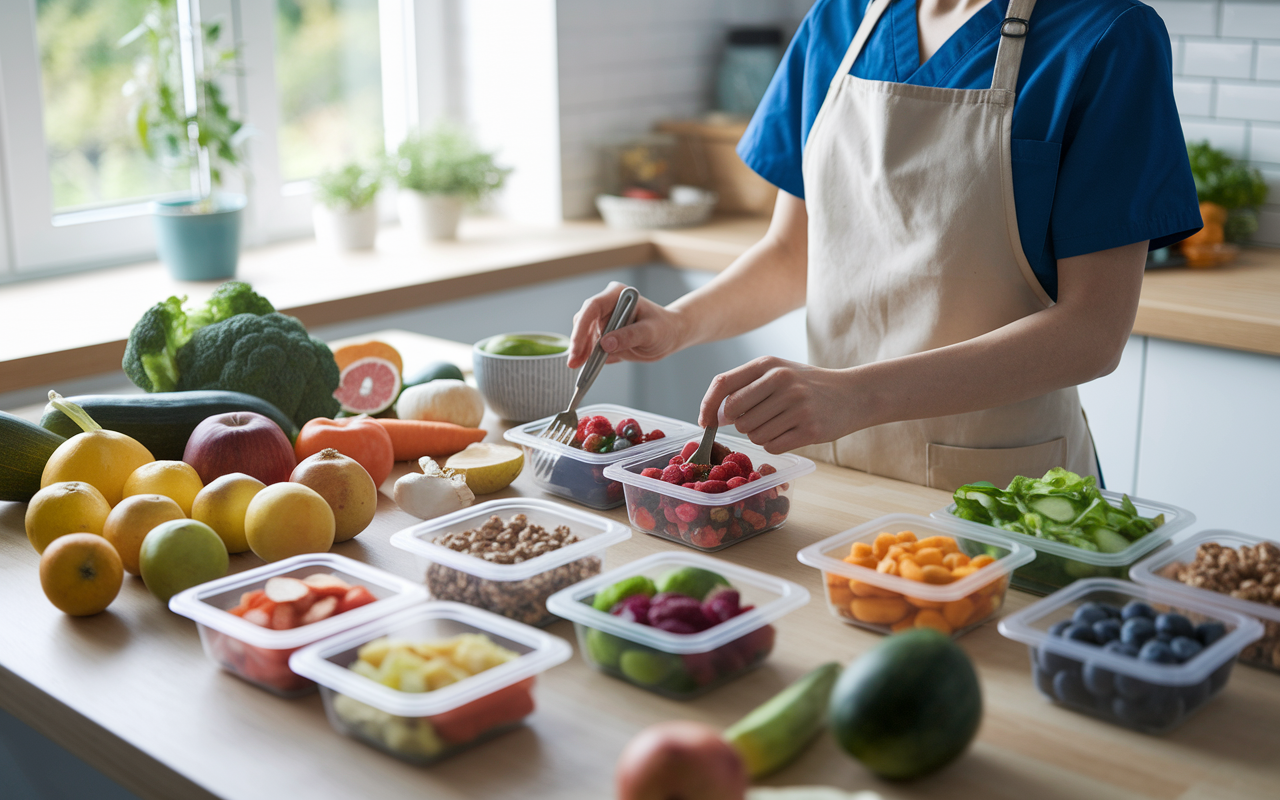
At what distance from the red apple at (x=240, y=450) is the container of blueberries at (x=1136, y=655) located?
85cm

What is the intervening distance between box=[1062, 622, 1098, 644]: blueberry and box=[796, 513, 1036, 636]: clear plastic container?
0.09m

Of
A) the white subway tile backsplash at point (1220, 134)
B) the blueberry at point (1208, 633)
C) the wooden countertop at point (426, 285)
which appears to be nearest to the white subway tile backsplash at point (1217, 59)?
the white subway tile backsplash at point (1220, 134)

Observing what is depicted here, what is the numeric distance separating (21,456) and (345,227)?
164 cm

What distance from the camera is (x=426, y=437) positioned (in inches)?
61.7

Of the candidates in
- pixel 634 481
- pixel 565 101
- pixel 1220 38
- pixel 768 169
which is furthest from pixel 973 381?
pixel 565 101

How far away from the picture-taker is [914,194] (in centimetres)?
155

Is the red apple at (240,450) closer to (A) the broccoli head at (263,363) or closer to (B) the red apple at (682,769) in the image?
(A) the broccoli head at (263,363)

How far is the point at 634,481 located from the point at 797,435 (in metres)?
0.18

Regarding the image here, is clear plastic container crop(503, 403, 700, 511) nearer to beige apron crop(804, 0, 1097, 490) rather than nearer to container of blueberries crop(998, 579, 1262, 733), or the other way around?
beige apron crop(804, 0, 1097, 490)

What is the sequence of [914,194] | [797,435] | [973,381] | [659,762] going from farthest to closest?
[914,194] → [973,381] → [797,435] → [659,762]

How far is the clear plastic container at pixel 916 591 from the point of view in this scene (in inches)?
39.9

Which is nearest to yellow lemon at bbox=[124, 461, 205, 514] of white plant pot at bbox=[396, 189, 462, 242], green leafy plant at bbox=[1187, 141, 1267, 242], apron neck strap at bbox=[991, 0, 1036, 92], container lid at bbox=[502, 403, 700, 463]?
container lid at bbox=[502, 403, 700, 463]

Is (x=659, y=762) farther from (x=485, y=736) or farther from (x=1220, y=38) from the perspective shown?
(x=1220, y=38)

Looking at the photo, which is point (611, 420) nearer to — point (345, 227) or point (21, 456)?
point (21, 456)
